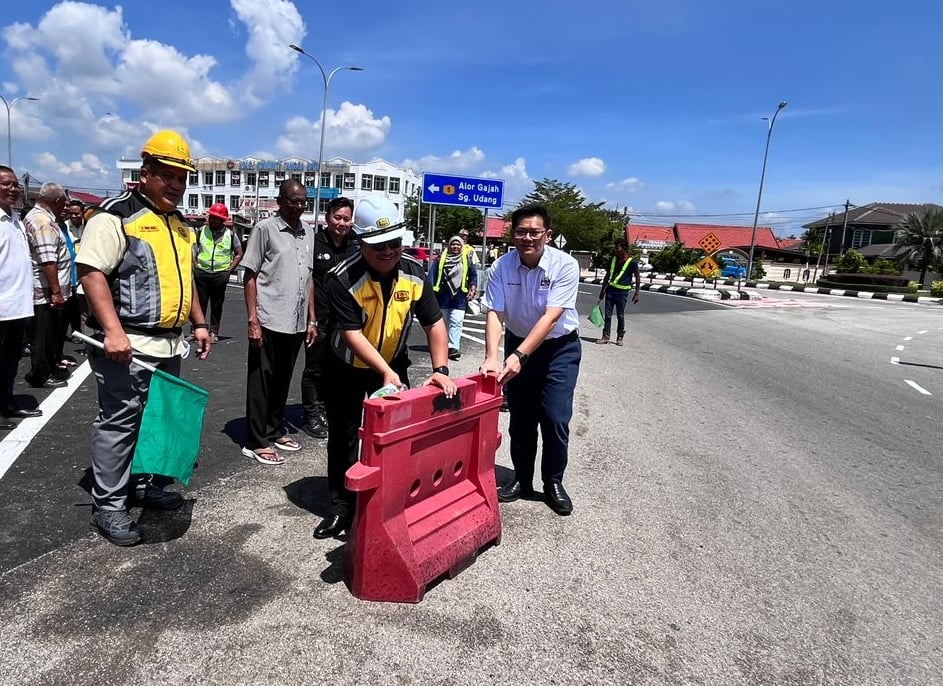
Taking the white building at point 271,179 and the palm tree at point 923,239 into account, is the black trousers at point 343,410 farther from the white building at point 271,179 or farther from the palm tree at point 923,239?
the white building at point 271,179

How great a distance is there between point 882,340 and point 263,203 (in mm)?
77746

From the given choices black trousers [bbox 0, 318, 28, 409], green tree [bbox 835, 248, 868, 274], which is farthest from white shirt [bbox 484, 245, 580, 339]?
green tree [bbox 835, 248, 868, 274]

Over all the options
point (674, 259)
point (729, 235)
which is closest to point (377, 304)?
point (674, 259)

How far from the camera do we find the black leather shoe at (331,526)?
3322mm

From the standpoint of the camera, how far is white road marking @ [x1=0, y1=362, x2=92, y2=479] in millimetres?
4175

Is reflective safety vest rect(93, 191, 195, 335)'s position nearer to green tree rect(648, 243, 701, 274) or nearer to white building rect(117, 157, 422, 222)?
green tree rect(648, 243, 701, 274)

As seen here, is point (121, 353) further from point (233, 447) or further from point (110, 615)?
point (233, 447)

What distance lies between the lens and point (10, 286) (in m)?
4.65

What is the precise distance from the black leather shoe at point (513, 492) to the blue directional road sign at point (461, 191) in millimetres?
15718

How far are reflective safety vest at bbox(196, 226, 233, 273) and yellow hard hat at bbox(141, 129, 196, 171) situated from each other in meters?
5.58

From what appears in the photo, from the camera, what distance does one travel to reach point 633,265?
1084cm

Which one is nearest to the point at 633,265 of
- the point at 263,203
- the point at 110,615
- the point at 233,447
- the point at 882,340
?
the point at 882,340

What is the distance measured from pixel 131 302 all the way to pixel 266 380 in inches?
61.2

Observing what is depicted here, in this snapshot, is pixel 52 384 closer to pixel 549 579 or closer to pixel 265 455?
pixel 265 455
